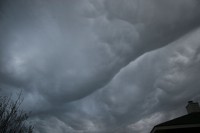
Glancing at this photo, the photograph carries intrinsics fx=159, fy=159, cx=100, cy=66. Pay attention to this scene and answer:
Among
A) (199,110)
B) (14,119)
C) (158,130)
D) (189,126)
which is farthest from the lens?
(14,119)

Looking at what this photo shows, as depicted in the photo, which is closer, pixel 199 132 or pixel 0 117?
pixel 199 132

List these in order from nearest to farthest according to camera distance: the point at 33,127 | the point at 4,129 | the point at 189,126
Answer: the point at 189,126 < the point at 4,129 < the point at 33,127

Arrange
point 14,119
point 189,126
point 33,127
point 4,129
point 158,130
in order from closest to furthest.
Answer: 1. point 189,126
2. point 158,130
3. point 4,129
4. point 14,119
5. point 33,127

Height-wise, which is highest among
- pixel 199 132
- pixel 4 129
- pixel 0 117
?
pixel 0 117

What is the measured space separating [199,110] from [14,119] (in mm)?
23097

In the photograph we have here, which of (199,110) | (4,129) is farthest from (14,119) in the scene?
(199,110)

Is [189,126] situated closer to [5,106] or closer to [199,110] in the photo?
[199,110]

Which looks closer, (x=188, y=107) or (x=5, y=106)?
(x=188, y=107)

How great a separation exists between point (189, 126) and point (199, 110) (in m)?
7.16

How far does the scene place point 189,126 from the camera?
11617 mm

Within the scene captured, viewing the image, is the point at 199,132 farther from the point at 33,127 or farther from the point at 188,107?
the point at 33,127

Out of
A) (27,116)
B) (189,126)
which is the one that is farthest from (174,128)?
(27,116)

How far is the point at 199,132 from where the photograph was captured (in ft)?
38.7

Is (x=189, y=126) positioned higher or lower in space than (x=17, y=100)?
lower
